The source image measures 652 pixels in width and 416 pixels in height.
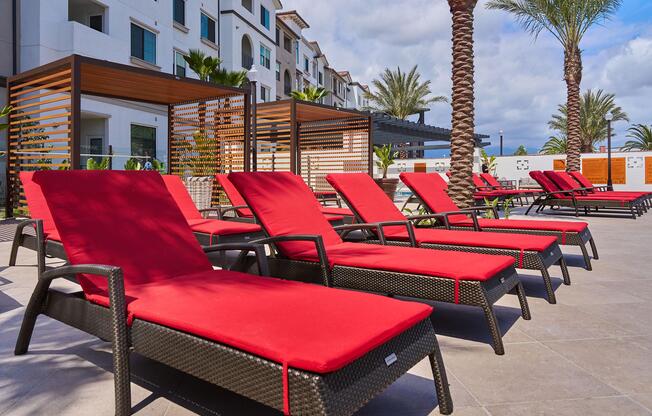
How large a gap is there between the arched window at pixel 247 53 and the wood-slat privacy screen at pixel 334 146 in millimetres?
14583

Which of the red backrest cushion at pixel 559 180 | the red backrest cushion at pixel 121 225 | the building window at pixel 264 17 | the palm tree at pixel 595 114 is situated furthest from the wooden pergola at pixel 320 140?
the palm tree at pixel 595 114

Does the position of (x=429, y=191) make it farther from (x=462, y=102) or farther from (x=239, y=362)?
(x=239, y=362)

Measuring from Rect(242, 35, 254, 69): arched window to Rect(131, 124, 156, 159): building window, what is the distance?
932 cm

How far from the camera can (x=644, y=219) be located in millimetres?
11734

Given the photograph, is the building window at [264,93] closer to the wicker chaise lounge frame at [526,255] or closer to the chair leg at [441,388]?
the wicker chaise lounge frame at [526,255]

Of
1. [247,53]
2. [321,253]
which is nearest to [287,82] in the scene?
→ [247,53]

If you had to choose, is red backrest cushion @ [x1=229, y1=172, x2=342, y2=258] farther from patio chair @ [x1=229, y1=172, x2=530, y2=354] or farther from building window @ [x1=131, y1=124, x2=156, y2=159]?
building window @ [x1=131, y1=124, x2=156, y2=159]

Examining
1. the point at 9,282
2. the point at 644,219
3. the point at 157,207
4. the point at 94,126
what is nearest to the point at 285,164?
the point at 94,126

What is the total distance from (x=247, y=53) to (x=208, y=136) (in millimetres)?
17797

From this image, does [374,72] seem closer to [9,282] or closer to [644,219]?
[644,219]

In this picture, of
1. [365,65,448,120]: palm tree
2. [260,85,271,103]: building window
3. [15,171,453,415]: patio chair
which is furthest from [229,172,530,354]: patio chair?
[365,65,448,120]: palm tree

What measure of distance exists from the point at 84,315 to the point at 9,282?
2.86 meters

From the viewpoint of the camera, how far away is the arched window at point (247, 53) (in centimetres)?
2744

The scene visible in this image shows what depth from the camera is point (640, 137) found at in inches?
1435
